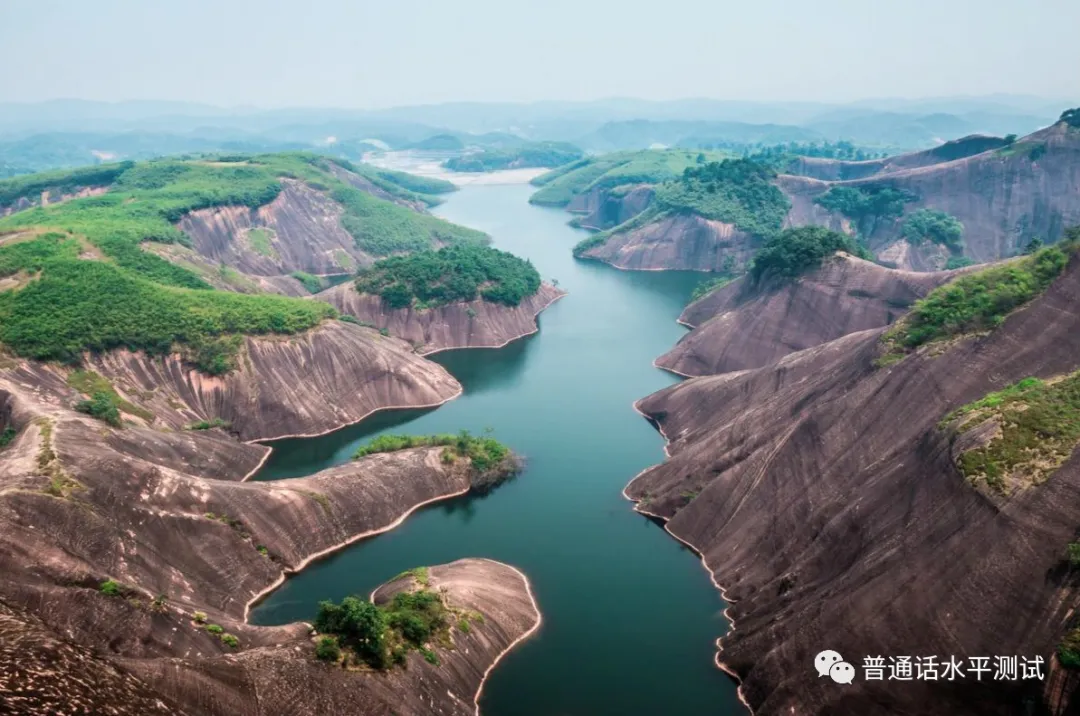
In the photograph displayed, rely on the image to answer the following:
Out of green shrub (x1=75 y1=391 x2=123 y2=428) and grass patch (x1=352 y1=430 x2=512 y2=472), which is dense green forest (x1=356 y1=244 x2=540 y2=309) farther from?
green shrub (x1=75 y1=391 x2=123 y2=428)

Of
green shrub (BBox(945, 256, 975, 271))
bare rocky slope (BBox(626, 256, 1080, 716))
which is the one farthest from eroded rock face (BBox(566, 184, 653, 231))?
bare rocky slope (BBox(626, 256, 1080, 716))

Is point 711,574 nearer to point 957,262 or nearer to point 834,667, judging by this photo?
point 834,667

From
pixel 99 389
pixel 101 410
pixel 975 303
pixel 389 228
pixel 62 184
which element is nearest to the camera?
pixel 975 303

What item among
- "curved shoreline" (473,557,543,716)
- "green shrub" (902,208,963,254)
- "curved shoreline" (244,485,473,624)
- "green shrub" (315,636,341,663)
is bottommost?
"curved shoreline" (244,485,473,624)

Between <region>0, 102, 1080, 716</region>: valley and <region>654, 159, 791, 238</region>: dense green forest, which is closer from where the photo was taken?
<region>0, 102, 1080, 716</region>: valley

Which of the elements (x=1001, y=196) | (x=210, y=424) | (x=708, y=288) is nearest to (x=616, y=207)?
(x=1001, y=196)

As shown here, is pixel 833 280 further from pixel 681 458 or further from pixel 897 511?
pixel 897 511
